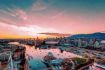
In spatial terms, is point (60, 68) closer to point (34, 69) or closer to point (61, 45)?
point (34, 69)

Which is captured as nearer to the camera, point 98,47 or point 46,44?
point 98,47

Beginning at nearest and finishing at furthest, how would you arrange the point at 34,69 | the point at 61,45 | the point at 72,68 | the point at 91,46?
the point at 72,68 < the point at 34,69 < the point at 91,46 < the point at 61,45

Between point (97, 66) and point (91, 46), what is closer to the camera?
point (97, 66)

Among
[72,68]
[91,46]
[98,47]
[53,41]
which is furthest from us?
[53,41]

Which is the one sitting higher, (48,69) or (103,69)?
(103,69)

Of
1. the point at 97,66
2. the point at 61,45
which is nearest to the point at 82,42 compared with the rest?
the point at 61,45

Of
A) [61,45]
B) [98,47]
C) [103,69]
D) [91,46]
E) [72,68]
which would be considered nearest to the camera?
[103,69]

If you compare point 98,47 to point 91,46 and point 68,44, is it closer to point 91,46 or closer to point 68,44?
point 91,46

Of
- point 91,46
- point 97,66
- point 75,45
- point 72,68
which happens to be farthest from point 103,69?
point 75,45

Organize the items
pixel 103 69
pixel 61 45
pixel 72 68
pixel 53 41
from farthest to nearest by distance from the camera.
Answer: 1. pixel 53 41
2. pixel 61 45
3. pixel 72 68
4. pixel 103 69
